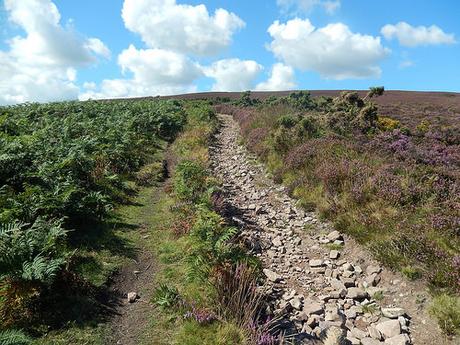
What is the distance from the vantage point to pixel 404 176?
1027 centimetres

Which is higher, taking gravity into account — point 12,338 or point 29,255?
point 29,255

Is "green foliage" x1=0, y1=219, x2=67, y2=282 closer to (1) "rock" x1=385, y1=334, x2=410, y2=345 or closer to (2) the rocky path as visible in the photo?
(2) the rocky path

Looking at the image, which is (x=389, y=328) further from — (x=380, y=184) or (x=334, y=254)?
(x=380, y=184)

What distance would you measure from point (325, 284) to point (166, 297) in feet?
10.7

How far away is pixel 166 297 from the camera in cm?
619

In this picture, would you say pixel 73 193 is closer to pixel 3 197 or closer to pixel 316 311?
pixel 3 197

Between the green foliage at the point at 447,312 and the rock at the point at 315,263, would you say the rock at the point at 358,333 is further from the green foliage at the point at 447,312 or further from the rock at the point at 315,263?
the rock at the point at 315,263

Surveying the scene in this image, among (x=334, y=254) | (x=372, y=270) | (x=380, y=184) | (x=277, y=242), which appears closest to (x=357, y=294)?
(x=372, y=270)

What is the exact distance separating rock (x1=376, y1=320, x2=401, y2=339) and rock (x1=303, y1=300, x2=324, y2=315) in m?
0.93

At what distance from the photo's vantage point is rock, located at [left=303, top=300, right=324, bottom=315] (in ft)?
21.0

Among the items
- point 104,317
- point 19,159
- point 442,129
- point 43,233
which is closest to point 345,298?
point 104,317

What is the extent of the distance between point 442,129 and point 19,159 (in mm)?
21362

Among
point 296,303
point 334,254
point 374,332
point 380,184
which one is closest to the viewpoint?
point 374,332

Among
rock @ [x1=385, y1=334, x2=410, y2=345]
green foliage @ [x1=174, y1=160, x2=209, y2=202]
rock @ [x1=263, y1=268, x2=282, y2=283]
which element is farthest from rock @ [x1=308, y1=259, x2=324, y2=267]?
green foliage @ [x1=174, y1=160, x2=209, y2=202]
